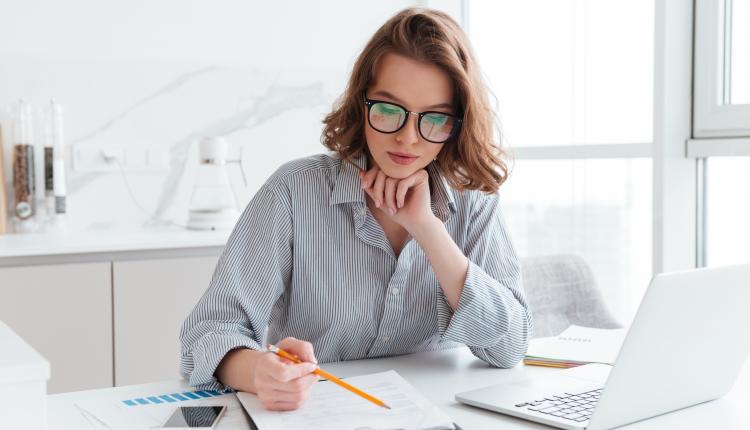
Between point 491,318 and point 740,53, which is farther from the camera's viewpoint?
point 740,53

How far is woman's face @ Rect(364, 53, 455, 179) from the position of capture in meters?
1.39

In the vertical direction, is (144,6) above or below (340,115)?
above

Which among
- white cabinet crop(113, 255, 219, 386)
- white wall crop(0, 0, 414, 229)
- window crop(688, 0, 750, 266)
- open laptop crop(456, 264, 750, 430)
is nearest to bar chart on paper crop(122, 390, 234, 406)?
open laptop crop(456, 264, 750, 430)

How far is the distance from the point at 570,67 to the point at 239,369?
2098mm

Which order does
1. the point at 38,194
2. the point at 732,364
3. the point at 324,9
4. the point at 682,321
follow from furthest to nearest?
the point at 324,9 → the point at 38,194 → the point at 732,364 → the point at 682,321

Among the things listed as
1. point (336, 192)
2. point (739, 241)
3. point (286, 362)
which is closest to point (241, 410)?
point (286, 362)

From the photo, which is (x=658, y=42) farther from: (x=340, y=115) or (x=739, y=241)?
(x=340, y=115)

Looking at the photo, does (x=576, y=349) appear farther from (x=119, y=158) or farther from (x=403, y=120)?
(x=119, y=158)

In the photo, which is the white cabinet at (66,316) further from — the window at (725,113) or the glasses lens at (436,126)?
the window at (725,113)

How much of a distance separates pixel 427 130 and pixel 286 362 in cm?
→ 50

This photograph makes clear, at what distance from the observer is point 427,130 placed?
140 centimetres

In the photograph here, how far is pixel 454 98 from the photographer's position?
1.45 metres

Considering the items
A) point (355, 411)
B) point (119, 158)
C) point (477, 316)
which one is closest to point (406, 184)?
point (477, 316)

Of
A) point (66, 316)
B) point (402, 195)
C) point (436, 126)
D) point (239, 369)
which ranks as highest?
point (436, 126)
